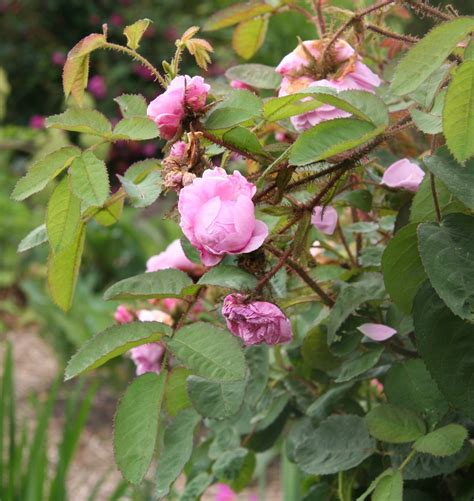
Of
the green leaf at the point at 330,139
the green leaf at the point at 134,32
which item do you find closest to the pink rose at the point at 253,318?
the green leaf at the point at 330,139

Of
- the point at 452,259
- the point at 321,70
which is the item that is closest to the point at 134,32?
the point at 321,70

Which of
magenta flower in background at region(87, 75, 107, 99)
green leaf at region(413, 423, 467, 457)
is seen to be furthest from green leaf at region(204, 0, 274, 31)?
magenta flower in background at region(87, 75, 107, 99)

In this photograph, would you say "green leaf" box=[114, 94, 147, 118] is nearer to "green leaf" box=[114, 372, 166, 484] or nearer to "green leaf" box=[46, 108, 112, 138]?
"green leaf" box=[46, 108, 112, 138]

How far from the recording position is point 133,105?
0.78m

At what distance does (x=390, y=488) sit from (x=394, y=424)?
0.07m

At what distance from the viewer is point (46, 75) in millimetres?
7008

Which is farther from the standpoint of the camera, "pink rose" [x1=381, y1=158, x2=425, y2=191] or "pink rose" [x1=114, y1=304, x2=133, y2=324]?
"pink rose" [x1=114, y1=304, x2=133, y2=324]

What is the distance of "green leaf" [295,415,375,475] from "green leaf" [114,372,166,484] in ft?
0.62

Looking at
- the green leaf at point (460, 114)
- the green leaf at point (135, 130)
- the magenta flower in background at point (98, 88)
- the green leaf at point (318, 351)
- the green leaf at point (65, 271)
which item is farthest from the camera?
the magenta flower in background at point (98, 88)

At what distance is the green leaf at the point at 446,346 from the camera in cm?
69

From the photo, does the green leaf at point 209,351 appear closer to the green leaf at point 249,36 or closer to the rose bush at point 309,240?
the rose bush at point 309,240

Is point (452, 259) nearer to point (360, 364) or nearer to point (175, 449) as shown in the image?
point (360, 364)

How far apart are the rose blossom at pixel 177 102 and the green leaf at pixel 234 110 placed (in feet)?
0.04

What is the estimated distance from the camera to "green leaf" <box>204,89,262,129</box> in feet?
2.20
